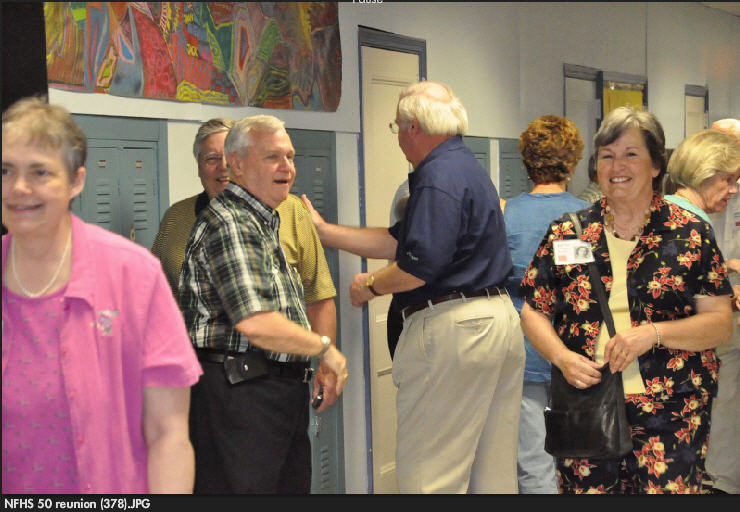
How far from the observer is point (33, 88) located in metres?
2.21

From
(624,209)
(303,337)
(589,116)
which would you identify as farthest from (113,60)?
(589,116)

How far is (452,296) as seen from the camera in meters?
2.94

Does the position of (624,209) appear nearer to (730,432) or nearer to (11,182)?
(11,182)

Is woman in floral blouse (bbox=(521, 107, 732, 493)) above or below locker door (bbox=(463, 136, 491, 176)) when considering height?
below

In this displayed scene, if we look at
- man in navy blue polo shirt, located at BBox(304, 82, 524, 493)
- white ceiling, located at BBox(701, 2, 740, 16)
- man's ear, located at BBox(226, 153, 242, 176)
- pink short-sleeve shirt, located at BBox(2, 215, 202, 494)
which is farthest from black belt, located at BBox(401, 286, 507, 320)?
white ceiling, located at BBox(701, 2, 740, 16)

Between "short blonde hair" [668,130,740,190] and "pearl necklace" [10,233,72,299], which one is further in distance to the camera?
"short blonde hair" [668,130,740,190]

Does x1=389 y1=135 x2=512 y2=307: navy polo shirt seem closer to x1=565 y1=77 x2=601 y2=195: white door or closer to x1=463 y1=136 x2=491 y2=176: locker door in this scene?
x1=463 y1=136 x2=491 y2=176: locker door

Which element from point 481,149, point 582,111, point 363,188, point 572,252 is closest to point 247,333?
point 572,252

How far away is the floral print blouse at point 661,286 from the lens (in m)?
2.41

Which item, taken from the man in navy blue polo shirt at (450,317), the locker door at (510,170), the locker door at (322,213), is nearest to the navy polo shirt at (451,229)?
the man in navy blue polo shirt at (450,317)

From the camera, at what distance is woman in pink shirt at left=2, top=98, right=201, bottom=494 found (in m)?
1.66

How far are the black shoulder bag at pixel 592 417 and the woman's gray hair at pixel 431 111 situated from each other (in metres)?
0.71

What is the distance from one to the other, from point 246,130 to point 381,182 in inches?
67.0

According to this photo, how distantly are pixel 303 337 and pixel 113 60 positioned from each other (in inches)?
41.5
